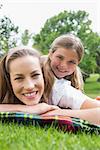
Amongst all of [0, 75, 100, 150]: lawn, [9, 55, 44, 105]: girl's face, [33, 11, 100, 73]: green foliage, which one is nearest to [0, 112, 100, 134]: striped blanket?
[0, 75, 100, 150]: lawn

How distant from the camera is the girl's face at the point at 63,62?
5000 mm

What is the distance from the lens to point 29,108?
390 centimetres

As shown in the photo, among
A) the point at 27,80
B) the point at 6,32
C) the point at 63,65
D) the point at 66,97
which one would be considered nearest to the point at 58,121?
the point at 27,80

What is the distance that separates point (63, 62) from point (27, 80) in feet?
3.79

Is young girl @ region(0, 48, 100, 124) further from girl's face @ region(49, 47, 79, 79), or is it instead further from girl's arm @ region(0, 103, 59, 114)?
girl's face @ region(49, 47, 79, 79)

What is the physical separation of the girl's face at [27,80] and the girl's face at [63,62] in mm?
913

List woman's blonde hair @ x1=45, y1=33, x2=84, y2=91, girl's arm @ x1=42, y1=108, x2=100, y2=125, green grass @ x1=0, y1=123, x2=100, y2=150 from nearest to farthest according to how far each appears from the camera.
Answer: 1. green grass @ x1=0, y1=123, x2=100, y2=150
2. girl's arm @ x1=42, y1=108, x2=100, y2=125
3. woman's blonde hair @ x1=45, y1=33, x2=84, y2=91

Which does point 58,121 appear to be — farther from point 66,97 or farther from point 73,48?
point 73,48

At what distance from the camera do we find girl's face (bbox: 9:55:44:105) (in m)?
3.93

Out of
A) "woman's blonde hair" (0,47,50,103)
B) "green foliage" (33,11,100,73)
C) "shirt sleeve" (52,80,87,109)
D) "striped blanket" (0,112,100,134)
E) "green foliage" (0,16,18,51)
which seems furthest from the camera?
"green foliage" (33,11,100,73)

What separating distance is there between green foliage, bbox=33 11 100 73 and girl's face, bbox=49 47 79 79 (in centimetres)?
4523

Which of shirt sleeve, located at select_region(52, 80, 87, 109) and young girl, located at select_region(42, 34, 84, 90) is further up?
young girl, located at select_region(42, 34, 84, 90)

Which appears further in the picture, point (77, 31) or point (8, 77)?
point (77, 31)

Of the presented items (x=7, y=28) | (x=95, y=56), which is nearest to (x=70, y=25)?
(x=95, y=56)
